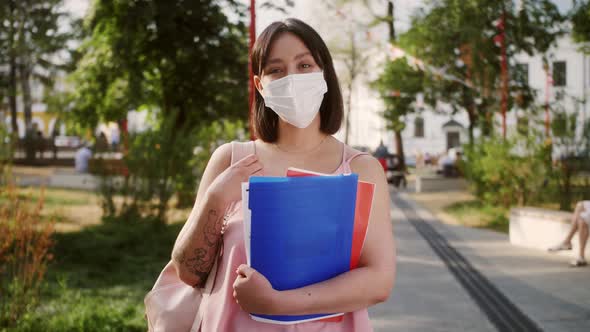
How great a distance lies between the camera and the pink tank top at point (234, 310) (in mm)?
1841

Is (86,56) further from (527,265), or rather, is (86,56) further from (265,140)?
(265,140)

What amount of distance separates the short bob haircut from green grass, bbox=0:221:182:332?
13.0 feet

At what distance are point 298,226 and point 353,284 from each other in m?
0.24

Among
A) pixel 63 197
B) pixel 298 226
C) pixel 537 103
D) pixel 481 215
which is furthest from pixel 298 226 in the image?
Answer: pixel 63 197

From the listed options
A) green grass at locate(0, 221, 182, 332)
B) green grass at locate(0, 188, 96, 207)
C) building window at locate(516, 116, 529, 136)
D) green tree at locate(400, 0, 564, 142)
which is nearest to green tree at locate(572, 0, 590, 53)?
building window at locate(516, 116, 529, 136)

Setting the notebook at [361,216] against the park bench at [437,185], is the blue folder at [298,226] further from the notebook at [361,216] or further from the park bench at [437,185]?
the park bench at [437,185]

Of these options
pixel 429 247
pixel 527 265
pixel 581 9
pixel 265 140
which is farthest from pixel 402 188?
pixel 265 140

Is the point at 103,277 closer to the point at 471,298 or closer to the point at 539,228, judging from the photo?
the point at 471,298

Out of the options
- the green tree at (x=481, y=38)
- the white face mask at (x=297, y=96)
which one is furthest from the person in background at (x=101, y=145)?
the white face mask at (x=297, y=96)

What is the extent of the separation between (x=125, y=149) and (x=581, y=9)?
892 cm

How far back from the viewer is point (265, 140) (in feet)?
6.85

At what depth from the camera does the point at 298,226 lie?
66.3 inches

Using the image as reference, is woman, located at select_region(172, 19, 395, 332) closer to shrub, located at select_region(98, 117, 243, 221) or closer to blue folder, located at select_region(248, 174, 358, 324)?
blue folder, located at select_region(248, 174, 358, 324)

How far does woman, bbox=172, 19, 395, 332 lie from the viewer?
6.02ft
